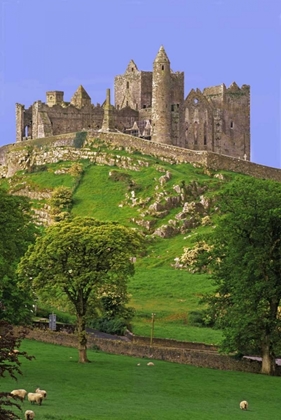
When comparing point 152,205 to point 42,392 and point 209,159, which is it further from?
point 42,392

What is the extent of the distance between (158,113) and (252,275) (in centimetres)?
6476

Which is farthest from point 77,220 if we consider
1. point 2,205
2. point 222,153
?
point 222,153

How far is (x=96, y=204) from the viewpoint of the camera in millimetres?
130000

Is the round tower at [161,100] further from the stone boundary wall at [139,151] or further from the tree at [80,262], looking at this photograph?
the tree at [80,262]

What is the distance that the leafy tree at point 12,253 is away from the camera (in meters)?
74.4

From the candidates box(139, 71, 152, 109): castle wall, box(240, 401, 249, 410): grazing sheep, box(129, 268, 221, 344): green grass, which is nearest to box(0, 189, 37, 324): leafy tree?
box(129, 268, 221, 344): green grass

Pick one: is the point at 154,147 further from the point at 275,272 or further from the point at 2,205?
the point at 275,272

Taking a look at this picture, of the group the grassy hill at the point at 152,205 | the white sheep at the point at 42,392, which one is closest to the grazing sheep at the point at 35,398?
the white sheep at the point at 42,392

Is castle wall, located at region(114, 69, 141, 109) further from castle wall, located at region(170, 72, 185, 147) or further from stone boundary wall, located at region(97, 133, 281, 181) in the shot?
stone boundary wall, located at region(97, 133, 281, 181)

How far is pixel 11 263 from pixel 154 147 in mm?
58632

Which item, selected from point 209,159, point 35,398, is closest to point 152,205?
point 209,159

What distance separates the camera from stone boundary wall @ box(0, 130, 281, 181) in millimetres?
132000

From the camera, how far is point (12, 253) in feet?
258

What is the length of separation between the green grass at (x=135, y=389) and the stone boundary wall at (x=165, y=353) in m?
1.40
